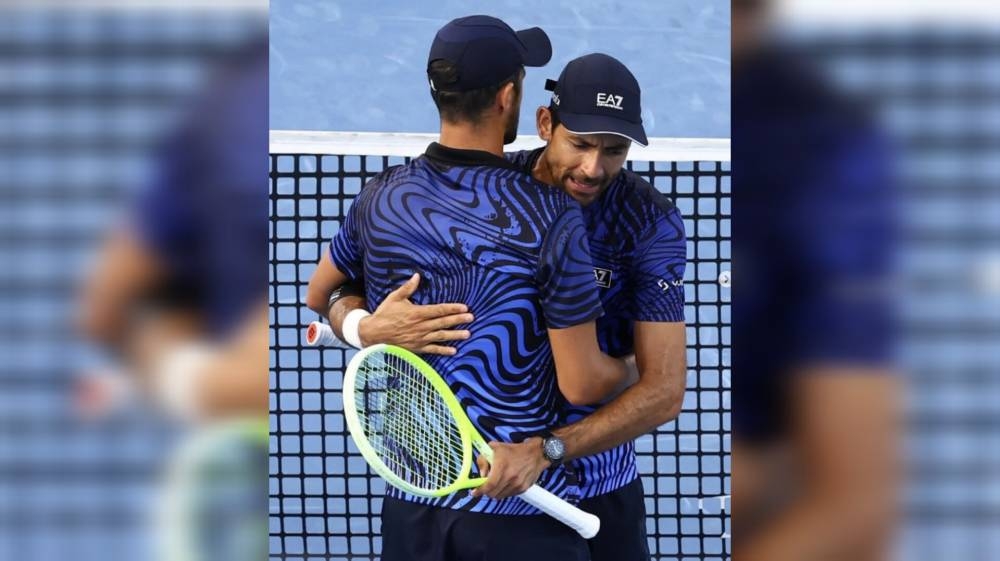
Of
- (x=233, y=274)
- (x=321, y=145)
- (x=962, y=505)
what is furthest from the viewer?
(x=321, y=145)

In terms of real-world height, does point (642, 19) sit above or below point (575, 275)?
above

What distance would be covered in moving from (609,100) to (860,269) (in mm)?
1020

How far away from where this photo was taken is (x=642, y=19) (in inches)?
125

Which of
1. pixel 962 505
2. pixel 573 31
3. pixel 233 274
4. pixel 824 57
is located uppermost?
pixel 573 31

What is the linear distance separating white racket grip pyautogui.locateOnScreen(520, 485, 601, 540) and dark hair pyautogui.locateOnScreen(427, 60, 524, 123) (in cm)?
53

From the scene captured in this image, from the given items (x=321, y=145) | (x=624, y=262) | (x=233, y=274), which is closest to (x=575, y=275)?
(x=624, y=262)

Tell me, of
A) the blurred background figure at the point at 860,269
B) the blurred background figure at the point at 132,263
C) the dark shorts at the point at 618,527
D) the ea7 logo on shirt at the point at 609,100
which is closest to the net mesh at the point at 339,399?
the dark shorts at the point at 618,527

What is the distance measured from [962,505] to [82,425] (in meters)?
0.86

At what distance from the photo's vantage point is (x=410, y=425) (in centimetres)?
196

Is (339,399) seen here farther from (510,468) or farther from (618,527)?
(510,468)

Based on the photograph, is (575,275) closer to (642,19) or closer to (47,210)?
(47,210)

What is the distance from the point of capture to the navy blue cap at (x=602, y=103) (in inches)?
76.7

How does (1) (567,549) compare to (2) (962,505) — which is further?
(1) (567,549)

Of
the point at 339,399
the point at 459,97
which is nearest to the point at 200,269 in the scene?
the point at 459,97
